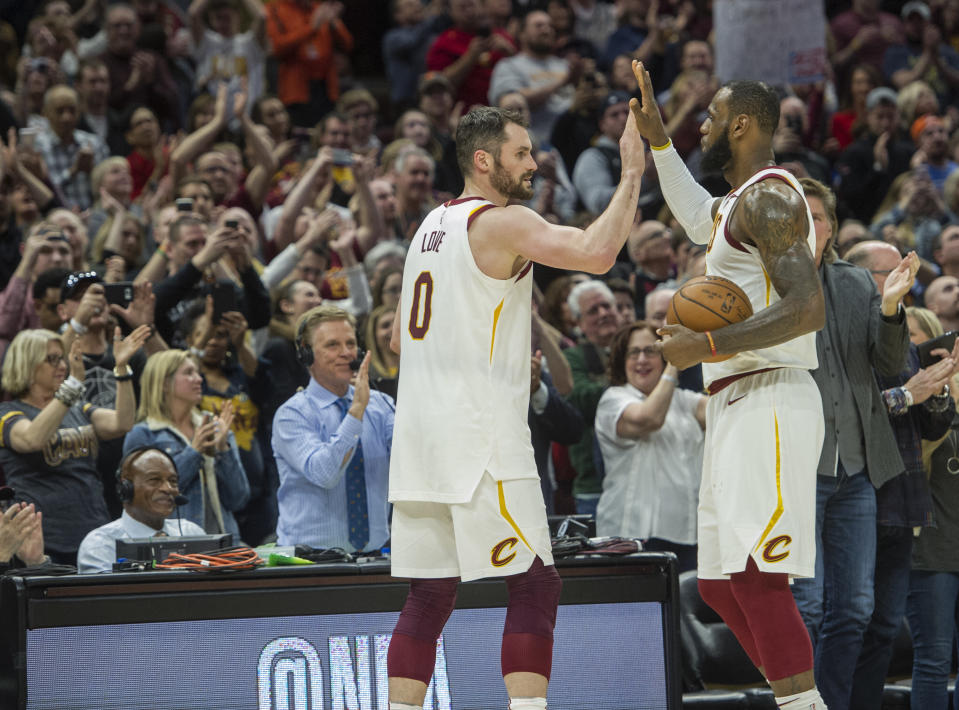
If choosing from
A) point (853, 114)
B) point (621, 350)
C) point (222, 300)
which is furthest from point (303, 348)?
point (853, 114)

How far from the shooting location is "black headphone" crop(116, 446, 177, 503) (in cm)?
652

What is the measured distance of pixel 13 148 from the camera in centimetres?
938

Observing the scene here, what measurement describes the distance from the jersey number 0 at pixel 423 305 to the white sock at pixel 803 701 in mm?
1731

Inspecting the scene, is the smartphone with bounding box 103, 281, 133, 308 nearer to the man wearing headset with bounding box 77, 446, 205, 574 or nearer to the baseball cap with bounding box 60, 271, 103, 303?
the baseball cap with bounding box 60, 271, 103, 303

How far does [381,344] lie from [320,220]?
147 cm

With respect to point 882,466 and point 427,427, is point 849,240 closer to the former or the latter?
point 882,466

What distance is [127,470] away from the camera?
663cm

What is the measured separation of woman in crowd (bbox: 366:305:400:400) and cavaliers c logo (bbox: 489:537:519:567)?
327 cm

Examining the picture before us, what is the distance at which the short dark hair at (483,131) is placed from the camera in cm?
462

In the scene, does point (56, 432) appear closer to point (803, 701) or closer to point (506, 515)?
point (506, 515)

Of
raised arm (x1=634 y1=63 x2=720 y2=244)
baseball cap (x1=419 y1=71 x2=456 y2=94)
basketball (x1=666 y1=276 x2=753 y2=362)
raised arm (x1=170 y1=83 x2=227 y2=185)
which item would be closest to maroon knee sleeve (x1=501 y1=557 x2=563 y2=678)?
basketball (x1=666 y1=276 x2=753 y2=362)

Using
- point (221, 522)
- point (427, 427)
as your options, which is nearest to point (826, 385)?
point (427, 427)

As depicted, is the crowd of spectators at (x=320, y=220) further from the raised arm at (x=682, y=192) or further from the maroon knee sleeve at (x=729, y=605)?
the maroon knee sleeve at (x=729, y=605)

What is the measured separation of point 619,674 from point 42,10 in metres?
10.7
